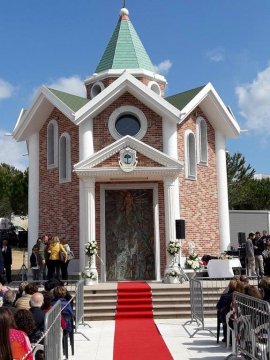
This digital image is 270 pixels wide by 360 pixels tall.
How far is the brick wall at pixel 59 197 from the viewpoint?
17422 mm

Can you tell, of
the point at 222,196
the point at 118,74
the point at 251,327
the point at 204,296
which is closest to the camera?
the point at 251,327

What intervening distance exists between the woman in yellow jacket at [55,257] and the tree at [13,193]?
30799 mm

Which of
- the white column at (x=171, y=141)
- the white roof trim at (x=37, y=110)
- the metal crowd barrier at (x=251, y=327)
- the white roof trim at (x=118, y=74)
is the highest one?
the white roof trim at (x=118, y=74)

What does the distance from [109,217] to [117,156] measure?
2.28 meters

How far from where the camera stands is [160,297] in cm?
1367

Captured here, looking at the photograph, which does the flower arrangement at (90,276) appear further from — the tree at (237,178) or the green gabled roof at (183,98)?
the tree at (237,178)

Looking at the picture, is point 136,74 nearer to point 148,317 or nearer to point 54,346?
point 148,317

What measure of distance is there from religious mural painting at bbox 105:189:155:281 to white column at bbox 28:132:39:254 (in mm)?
3145

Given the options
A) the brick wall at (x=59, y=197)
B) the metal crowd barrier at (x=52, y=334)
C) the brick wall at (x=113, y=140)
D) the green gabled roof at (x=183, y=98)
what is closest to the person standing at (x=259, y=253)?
the brick wall at (x=113, y=140)

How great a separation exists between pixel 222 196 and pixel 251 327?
12.2 m

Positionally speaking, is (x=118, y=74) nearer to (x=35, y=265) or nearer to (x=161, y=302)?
(x=35, y=265)

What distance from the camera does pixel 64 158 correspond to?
1822 cm

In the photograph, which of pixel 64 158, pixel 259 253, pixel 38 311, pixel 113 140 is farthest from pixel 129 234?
pixel 38 311

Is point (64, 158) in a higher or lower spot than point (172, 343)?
higher
